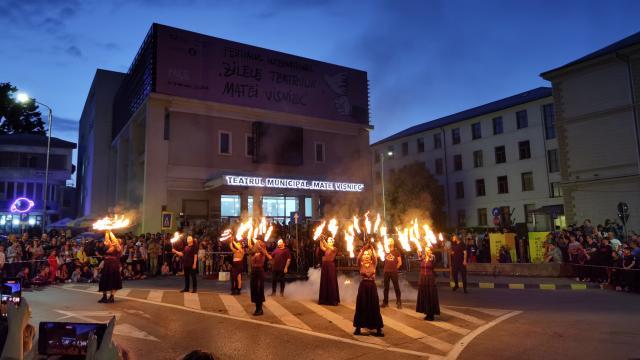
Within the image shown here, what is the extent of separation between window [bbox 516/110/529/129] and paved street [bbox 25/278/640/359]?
33.2 m

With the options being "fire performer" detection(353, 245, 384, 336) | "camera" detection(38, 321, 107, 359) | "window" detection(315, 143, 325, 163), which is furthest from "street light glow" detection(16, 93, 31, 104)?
"camera" detection(38, 321, 107, 359)

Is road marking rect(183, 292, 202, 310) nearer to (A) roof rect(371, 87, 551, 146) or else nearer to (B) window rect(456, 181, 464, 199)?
(A) roof rect(371, 87, 551, 146)

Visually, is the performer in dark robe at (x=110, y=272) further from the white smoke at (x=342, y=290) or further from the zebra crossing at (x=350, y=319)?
the white smoke at (x=342, y=290)

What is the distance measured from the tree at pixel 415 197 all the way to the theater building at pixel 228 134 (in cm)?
1258

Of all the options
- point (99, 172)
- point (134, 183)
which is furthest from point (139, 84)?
point (99, 172)

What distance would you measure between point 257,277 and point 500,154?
41.5 m

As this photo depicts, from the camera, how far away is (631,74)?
28.1 meters

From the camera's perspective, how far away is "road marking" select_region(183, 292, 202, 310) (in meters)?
12.7

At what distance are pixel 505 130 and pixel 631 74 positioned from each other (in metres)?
18.9

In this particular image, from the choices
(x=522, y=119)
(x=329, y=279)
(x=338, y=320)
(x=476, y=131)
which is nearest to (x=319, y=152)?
(x=329, y=279)

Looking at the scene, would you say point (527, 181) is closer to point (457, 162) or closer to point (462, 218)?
point (462, 218)

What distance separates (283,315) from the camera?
1156cm

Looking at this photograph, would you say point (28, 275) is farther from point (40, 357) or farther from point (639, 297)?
point (639, 297)

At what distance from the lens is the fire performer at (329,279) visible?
13336 mm
